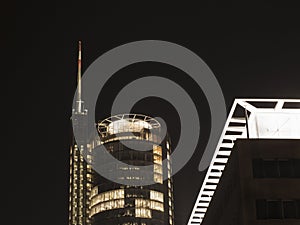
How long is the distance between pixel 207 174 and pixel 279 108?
47.1 ft

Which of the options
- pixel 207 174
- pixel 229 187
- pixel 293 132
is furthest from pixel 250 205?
pixel 207 174

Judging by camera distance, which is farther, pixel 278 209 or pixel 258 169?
pixel 258 169

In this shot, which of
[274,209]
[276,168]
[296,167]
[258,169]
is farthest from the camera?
[296,167]

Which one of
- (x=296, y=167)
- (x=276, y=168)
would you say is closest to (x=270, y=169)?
(x=276, y=168)

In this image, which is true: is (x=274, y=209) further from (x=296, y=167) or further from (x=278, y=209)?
(x=296, y=167)

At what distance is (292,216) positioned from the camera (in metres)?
61.2

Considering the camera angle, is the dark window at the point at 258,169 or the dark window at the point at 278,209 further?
the dark window at the point at 258,169

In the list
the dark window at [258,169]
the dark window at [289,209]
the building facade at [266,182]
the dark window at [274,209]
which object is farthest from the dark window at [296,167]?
the dark window at [274,209]

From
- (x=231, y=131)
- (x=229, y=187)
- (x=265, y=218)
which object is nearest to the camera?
(x=265, y=218)

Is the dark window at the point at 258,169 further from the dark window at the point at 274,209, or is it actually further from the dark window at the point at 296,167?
the dark window at the point at 296,167

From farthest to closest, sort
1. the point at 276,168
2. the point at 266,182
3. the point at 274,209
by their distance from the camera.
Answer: the point at 276,168, the point at 266,182, the point at 274,209

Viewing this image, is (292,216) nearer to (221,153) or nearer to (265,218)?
(265,218)

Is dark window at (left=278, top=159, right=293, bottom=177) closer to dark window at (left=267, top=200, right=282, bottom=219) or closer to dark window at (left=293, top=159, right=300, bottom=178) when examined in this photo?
dark window at (left=293, top=159, right=300, bottom=178)

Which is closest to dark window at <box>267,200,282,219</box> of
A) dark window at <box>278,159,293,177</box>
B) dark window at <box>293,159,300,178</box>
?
dark window at <box>278,159,293,177</box>
